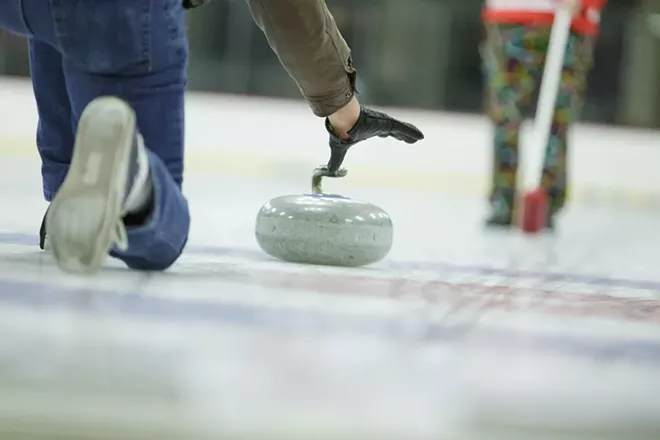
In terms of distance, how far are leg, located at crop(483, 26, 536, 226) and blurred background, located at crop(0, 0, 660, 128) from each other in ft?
4.81

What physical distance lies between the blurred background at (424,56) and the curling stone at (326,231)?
8.70 feet

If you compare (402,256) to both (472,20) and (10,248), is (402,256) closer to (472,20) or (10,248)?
(10,248)

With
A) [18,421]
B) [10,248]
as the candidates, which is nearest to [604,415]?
[18,421]

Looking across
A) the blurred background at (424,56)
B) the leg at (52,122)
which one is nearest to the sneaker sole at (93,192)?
the leg at (52,122)

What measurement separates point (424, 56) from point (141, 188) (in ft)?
10.7

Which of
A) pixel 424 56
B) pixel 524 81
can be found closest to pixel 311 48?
pixel 524 81

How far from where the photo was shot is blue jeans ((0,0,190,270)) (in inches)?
38.3

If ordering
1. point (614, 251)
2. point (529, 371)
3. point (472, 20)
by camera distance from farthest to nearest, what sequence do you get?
point (472, 20) → point (614, 251) → point (529, 371)

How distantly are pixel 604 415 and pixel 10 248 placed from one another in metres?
0.88

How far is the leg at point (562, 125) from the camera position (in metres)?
2.52

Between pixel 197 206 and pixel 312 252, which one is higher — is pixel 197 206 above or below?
below

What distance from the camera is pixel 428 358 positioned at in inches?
31.3

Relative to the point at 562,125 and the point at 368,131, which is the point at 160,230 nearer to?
the point at 368,131

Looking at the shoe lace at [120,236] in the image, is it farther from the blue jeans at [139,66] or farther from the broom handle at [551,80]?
the broom handle at [551,80]
